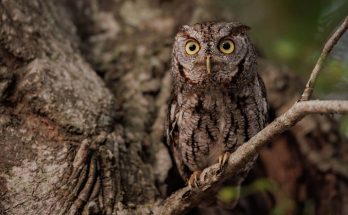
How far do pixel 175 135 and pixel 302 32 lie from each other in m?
1.68

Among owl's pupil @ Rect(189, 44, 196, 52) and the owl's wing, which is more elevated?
owl's pupil @ Rect(189, 44, 196, 52)

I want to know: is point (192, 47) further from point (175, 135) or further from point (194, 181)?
point (194, 181)

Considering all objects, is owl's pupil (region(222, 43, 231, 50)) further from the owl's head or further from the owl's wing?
the owl's wing

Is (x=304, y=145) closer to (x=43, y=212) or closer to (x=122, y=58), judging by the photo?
(x=122, y=58)

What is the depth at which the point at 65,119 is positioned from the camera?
9.22ft

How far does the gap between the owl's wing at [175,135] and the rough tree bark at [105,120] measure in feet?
0.30

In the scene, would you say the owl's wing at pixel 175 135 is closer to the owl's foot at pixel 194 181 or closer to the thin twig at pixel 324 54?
the owl's foot at pixel 194 181

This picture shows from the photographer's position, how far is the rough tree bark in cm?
264

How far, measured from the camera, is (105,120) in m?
3.00

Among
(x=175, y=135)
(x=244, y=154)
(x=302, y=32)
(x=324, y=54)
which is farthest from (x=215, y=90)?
(x=302, y=32)

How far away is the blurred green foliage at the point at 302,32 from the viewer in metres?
3.63

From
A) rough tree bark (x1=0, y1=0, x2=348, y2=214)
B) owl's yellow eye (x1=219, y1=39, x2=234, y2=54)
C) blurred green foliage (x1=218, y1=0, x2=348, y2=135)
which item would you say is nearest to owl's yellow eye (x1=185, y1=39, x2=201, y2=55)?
owl's yellow eye (x1=219, y1=39, x2=234, y2=54)

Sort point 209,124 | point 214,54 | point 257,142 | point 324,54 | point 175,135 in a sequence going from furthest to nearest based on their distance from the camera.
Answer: point 175,135 → point 209,124 → point 214,54 → point 257,142 → point 324,54

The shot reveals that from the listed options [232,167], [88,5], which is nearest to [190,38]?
[232,167]
